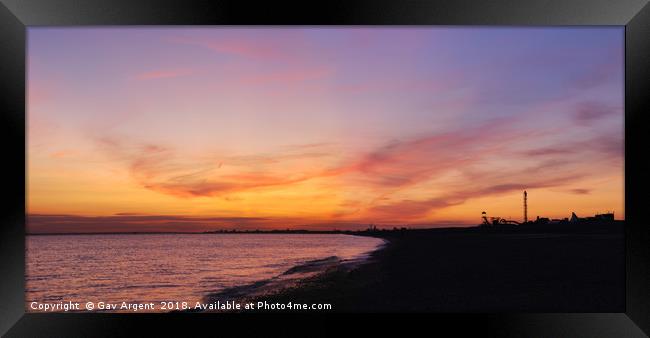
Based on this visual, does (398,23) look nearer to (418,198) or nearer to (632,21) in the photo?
(632,21)

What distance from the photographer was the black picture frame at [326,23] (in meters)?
3.95

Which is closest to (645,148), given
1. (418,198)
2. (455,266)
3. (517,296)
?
(517,296)

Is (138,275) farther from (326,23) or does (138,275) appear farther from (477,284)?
(326,23)

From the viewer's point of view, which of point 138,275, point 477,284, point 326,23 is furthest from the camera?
point 138,275

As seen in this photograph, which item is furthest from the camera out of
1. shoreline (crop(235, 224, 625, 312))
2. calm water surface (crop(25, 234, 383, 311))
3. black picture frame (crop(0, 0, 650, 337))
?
calm water surface (crop(25, 234, 383, 311))

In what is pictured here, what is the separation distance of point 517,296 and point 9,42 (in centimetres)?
1079

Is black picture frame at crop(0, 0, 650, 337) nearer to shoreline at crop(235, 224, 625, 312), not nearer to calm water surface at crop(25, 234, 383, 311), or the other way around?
shoreline at crop(235, 224, 625, 312)

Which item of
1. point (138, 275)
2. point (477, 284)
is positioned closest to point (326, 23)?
point (477, 284)

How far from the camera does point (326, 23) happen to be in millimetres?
4000

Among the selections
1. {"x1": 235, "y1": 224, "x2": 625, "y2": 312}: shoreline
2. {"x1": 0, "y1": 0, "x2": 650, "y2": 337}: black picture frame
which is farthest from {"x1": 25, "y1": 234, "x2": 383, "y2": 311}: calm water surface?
{"x1": 0, "y1": 0, "x2": 650, "y2": 337}: black picture frame

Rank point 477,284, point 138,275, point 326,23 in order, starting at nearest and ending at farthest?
1. point 326,23
2. point 477,284
3. point 138,275

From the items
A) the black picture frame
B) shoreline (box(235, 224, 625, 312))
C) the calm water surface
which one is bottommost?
the calm water surface

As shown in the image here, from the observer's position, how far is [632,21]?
4.01 m

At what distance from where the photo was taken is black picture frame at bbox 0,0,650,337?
3.95 m
